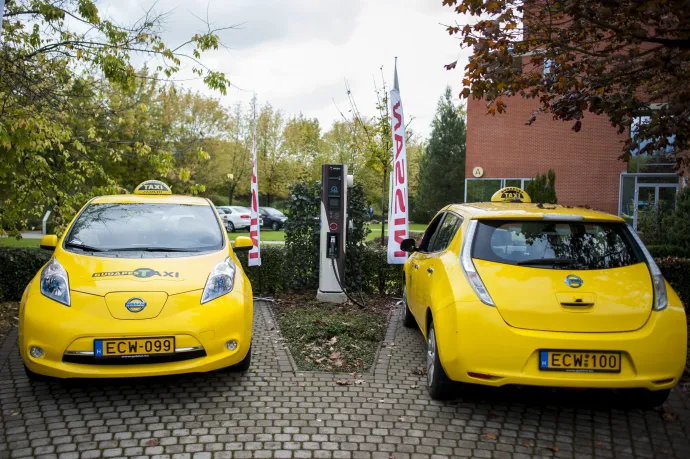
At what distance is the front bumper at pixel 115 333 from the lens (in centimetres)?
423

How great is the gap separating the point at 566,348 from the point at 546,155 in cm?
2656

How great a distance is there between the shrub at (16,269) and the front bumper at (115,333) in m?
4.39

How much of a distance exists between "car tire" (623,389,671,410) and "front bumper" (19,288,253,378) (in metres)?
3.16

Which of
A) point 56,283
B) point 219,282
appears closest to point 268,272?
point 219,282

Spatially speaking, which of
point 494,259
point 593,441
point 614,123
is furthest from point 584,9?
point 593,441

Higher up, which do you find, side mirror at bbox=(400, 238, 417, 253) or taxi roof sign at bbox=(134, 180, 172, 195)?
taxi roof sign at bbox=(134, 180, 172, 195)

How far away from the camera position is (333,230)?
867 cm

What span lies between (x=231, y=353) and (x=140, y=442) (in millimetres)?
1041

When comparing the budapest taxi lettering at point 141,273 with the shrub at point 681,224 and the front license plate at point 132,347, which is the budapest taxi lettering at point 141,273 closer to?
the front license plate at point 132,347

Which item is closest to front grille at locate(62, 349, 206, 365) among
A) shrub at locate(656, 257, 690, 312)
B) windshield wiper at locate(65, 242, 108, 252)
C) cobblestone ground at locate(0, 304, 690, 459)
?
cobblestone ground at locate(0, 304, 690, 459)

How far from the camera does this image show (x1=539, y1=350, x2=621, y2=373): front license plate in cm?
395

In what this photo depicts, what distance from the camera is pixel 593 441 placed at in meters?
3.94

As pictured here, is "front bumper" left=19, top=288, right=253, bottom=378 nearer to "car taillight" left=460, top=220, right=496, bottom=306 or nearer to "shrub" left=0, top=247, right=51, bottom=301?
"car taillight" left=460, top=220, right=496, bottom=306

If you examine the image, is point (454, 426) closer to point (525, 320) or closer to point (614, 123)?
point (525, 320)
